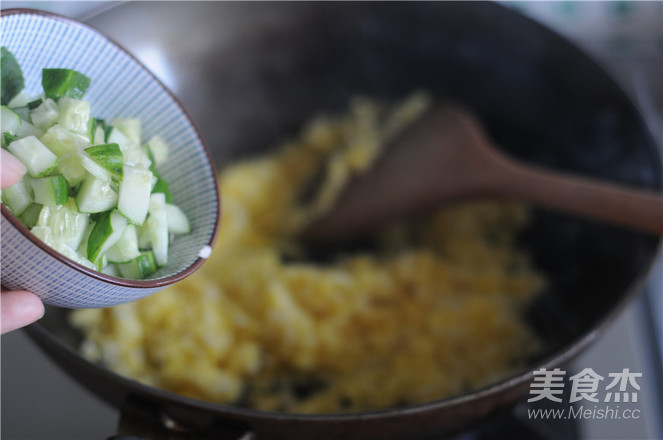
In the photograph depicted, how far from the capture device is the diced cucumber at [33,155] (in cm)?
57

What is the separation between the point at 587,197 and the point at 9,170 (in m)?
0.88

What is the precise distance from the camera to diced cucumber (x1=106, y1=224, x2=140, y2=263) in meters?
0.63

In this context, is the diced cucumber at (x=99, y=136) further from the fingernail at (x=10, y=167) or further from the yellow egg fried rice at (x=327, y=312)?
the yellow egg fried rice at (x=327, y=312)

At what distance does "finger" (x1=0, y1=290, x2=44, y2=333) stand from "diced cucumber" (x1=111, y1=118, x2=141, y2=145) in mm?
222

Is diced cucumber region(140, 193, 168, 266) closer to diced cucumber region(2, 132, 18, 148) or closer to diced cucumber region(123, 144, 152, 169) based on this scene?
diced cucumber region(123, 144, 152, 169)

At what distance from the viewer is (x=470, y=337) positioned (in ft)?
3.56

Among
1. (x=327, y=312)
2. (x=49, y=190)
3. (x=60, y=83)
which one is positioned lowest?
(x=327, y=312)

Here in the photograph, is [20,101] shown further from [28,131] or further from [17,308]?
[17,308]

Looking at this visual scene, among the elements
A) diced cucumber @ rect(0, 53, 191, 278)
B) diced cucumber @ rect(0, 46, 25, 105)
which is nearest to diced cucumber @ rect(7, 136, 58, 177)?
diced cucumber @ rect(0, 53, 191, 278)

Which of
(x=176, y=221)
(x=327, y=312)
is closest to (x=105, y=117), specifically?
(x=176, y=221)

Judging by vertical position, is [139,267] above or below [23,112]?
below

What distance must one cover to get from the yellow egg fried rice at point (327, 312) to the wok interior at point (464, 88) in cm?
8

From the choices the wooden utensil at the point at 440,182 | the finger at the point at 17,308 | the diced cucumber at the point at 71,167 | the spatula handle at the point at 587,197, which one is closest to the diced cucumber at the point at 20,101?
the diced cucumber at the point at 71,167

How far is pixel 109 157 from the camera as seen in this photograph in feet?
2.02
